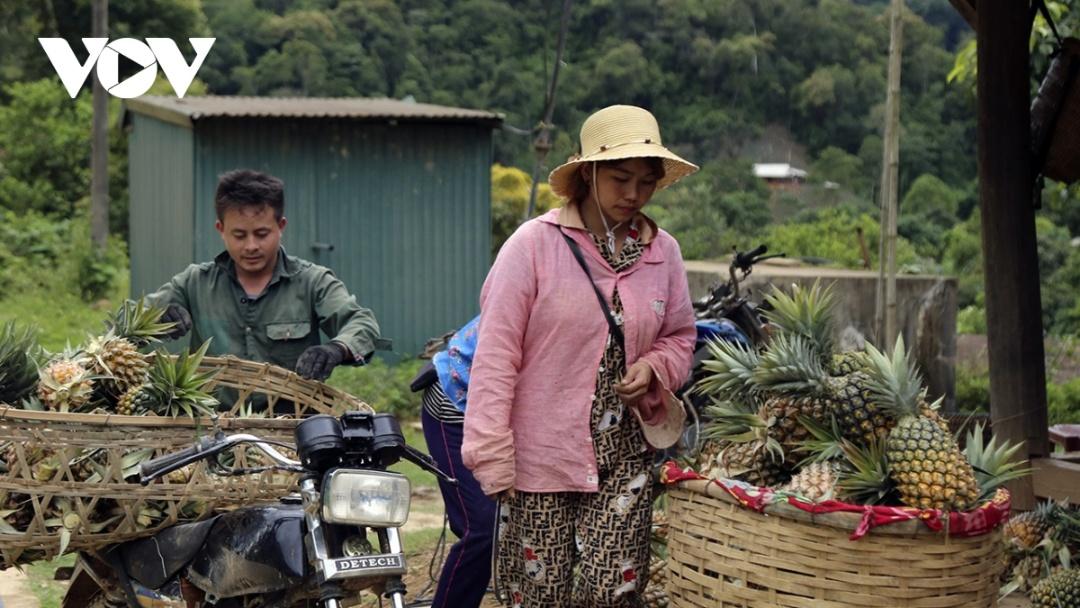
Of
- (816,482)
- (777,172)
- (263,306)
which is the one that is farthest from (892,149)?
(777,172)

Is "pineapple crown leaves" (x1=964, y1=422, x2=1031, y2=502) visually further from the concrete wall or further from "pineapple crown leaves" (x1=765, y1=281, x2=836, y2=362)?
the concrete wall

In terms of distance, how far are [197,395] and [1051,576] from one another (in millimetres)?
3317

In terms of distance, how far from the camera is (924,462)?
12.2ft

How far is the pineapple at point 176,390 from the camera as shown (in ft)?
12.7

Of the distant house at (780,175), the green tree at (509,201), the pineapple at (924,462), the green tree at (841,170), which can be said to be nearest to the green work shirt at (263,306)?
the pineapple at (924,462)

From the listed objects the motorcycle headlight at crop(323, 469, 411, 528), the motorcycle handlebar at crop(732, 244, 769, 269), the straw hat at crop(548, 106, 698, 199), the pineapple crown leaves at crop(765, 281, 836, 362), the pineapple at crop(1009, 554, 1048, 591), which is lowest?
the pineapple at crop(1009, 554, 1048, 591)

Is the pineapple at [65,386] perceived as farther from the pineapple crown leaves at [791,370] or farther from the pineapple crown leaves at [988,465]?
the pineapple crown leaves at [988,465]

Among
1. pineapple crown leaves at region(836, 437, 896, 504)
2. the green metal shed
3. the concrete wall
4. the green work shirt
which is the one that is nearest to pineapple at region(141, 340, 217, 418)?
the green work shirt

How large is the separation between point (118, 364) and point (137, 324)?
0.39 m

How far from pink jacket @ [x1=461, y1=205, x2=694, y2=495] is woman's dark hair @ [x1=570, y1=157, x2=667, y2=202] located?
0.42ft

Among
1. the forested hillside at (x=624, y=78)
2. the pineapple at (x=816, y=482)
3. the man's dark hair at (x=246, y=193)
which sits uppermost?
the forested hillside at (x=624, y=78)

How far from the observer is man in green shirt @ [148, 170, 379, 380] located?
→ 4.88m

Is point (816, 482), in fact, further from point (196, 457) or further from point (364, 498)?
point (196, 457)

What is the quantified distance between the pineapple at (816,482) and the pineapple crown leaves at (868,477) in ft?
0.10
